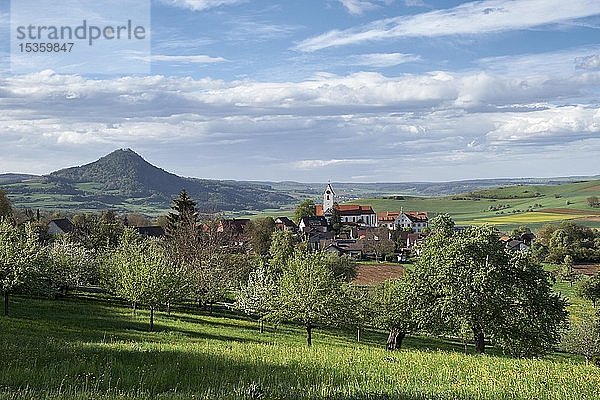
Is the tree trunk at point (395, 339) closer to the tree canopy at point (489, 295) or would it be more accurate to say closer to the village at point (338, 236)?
the tree canopy at point (489, 295)

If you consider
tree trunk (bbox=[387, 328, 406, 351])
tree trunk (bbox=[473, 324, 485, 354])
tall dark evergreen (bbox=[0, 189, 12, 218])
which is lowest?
tree trunk (bbox=[387, 328, 406, 351])

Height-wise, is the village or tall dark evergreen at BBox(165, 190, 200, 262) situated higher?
tall dark evergreen at BBox(165, 190, 200, 262)

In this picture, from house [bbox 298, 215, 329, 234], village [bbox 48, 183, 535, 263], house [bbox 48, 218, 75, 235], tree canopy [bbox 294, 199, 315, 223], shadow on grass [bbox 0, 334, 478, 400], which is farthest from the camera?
tree canopy [bbox 294, 199, 315, 223]

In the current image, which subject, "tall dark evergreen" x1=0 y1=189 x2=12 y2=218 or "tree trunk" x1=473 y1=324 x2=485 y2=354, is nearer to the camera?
"tree trunk" x1=473 y1=324 x2=485 y2=354

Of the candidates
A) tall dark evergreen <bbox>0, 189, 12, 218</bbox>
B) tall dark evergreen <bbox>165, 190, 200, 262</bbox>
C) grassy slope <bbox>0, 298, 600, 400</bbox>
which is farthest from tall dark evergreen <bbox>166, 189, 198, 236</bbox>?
grassy slope <bbox>0, 298, 600, 400</bbox>

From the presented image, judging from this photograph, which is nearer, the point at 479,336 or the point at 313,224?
the point at 479,336

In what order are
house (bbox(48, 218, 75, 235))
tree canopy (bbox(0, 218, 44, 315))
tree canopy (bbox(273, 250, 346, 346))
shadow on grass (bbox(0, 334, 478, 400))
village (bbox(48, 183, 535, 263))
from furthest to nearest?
house (bbox(48, 218, 75, 235))
village (bbox(48, 183, 535, 263))
tree canopy (bbox(273, 250, 346, 346))
tree canopy (bbox(0, 218, 44, 315))
shadow on grass (bbox(0, 334, 478, 400))

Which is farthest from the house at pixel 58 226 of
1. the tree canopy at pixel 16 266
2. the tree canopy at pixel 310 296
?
the tree canopy at pixel 310 296

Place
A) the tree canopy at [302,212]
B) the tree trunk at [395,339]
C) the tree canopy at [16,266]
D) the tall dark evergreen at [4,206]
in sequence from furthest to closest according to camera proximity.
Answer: the tree canopy at [302,212]
the tall dark evergreen at [4,206]
the tree trunk at [395,339]
the tree canopy at [16,266]

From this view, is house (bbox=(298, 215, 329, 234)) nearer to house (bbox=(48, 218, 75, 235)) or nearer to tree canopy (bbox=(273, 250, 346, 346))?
house (bbox=(48, 218, 75, 235))

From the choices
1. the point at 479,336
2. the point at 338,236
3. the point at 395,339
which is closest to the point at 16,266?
the point at 395,339

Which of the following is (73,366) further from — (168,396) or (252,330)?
(252,330)

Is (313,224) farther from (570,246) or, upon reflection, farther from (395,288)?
(395,288)

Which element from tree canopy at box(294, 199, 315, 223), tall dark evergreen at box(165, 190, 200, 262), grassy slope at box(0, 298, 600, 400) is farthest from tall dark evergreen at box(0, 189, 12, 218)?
grassy slope at box(0, 298, 600, 400)
